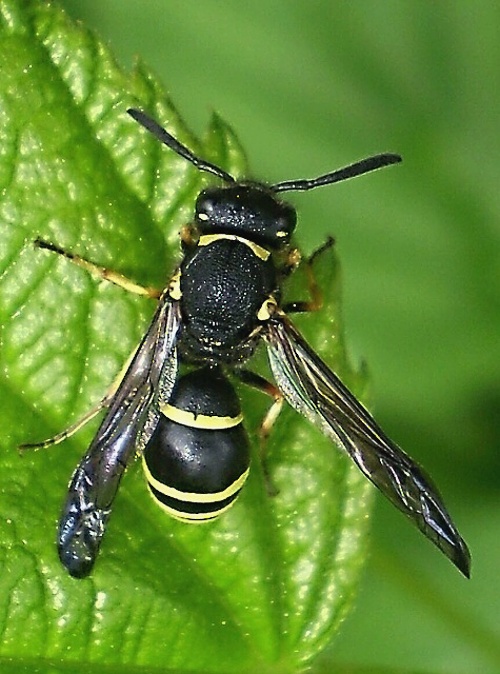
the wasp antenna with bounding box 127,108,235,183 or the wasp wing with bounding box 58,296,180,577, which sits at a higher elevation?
the wasp antenna with bounding box 127,108,235,183

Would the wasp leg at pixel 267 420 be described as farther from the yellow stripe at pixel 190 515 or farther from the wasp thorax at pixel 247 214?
the wasp thorax at pixel 247 214

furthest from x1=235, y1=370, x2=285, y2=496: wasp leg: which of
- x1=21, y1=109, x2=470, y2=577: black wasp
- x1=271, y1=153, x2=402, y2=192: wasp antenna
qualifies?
x1=271, y1=153, x2=402, y2=192: wasp antenna

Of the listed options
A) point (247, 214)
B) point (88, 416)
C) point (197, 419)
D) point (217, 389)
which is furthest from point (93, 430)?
point (247, 214)

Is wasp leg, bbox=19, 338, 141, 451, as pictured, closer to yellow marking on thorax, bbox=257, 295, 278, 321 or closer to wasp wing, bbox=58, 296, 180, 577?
wasp wing, bbox=58, 296, 180, 577

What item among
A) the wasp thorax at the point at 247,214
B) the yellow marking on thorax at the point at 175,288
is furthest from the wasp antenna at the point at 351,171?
the yellow marking on thorax at the point at 175,288

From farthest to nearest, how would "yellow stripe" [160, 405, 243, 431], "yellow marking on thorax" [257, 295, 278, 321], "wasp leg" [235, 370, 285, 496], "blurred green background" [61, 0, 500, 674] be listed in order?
"blurred green background" [61, 0, 500, 674] < "wasp leg" [235, 370, 285, 496] < "yellow marking on thorax" [257, 295, 278, 321] < "yellow stripe" [160, 405, 243, 431]

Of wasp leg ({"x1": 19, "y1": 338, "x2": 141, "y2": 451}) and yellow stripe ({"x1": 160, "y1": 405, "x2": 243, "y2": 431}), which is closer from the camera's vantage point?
wasp leg ({"x1": 19, "y1": 338, "x2": 141, "y2": 451})

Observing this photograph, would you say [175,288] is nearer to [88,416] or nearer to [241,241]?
[241,241]

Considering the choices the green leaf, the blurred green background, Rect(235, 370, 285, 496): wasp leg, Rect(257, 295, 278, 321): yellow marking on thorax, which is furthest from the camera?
the blurred green background
